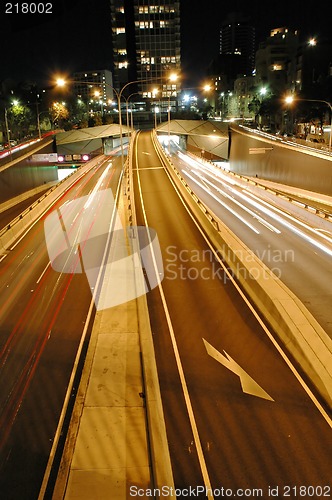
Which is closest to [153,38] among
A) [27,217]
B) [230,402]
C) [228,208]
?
[228,208]

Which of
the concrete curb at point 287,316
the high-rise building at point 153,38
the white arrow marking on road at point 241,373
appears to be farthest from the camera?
the high-rise building at point 153,38

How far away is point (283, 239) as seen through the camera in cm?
2375

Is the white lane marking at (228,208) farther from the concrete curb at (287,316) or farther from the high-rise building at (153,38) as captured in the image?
the high-rise building at (153,38)

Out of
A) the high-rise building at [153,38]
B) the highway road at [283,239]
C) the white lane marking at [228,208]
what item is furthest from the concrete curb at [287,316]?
the high-rise building at [153,38]

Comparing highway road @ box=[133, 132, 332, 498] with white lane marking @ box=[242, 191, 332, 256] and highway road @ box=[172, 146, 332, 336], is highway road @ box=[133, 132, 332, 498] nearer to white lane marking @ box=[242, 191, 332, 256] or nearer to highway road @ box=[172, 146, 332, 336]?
highway road @ box=[172, 146, 332, 336]

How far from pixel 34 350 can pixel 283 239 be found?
17.4 meters

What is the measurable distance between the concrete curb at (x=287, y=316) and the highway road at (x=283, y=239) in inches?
56.3

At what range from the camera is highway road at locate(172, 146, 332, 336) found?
1631 cm

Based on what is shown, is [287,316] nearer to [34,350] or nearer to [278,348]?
[278,348]

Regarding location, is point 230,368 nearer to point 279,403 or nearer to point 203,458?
point 279,403

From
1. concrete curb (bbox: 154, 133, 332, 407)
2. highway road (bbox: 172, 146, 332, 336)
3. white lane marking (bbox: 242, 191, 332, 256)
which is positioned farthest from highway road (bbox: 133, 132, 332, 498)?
white lane marking (bbox: 242, 191, 332, 256)

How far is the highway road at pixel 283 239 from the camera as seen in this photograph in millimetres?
16312

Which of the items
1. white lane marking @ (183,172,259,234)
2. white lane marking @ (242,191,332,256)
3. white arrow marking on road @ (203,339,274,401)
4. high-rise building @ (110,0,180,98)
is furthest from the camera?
high-rise building @ (110,0,180,98)

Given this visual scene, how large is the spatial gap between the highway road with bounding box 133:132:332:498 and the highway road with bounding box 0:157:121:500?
3.08 m
